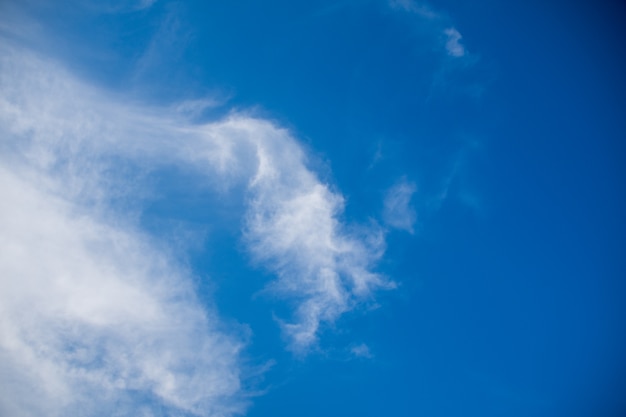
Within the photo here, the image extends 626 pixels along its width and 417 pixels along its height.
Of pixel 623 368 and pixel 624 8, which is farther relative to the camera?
pixel 623 368

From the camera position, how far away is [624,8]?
45.7ft

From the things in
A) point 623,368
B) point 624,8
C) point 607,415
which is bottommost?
point 607,415

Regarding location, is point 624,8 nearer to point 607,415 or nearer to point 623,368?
point 623,368

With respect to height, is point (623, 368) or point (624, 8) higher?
point (624, 8)

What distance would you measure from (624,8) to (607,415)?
84.0 feet

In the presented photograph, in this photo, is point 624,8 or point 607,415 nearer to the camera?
point 624,8

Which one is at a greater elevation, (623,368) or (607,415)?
(623,368)

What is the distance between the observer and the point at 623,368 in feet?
62.7

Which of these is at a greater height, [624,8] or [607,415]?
[624,8]

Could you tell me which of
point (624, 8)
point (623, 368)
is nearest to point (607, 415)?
point (623, 368)

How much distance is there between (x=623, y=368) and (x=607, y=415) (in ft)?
12.3
